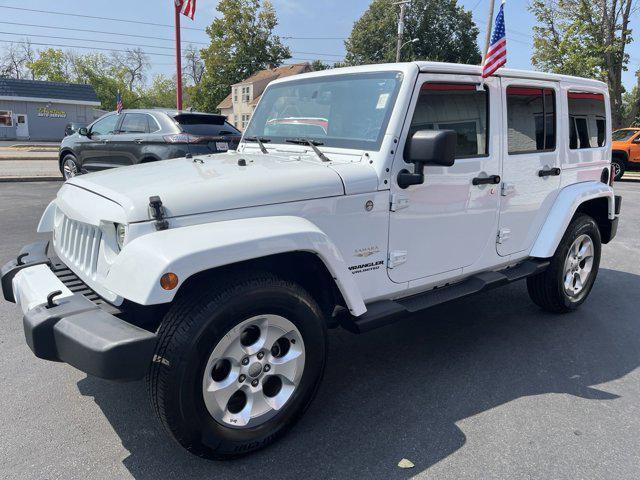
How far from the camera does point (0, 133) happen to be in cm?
4000

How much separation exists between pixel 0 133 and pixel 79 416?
45044mm

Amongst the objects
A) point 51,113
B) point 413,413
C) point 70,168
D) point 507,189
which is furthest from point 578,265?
point 51,113

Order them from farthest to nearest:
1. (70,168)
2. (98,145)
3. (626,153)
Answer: (626,153), (70,168), (98,145)

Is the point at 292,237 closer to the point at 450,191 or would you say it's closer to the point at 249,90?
the point at 450,191

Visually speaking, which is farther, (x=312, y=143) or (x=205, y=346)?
(x=312, y=143)

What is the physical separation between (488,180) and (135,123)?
7700 millimetres

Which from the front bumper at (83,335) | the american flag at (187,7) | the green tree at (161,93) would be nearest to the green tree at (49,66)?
the green tree at (161,93)

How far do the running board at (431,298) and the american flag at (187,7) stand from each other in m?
12.9

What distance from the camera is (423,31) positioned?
53.7 metres

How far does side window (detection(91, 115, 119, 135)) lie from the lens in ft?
32.9

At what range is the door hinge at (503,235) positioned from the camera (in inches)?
150

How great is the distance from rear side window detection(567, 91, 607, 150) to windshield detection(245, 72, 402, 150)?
82.5 inches

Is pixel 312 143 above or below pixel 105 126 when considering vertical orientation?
below

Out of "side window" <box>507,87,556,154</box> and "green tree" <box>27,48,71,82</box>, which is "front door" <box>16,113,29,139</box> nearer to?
"green tree" <box>27,48,71,82</box>
